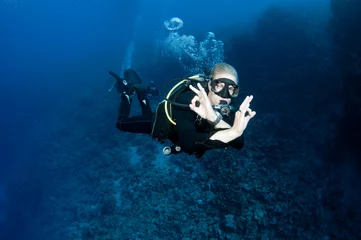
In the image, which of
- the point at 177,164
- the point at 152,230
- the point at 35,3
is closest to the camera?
the point at 152,230

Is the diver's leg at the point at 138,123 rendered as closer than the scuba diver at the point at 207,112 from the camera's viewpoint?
No

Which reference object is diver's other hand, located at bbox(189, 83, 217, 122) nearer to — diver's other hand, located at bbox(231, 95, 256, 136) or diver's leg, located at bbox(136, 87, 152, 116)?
diver's other hand, located at bbox(231, 95, 256, 136)

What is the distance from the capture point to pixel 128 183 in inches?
438

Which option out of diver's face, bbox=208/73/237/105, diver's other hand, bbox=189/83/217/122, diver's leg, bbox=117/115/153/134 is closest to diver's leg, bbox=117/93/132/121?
diver's leg, bbox=117/115/153/134

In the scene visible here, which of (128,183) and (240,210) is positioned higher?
(240,210)

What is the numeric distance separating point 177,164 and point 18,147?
2030cm

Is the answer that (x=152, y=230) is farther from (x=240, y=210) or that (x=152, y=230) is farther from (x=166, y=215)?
(x=240, y=210)

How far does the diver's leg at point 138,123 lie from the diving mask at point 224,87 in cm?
Result: 232

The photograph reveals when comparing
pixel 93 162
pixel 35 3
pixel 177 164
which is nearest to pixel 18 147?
pixel 93 162

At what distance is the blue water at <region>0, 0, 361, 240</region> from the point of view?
8.58 metres

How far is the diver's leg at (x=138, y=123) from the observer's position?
4848mm

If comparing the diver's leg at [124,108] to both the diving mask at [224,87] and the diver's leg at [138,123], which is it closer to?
the diver's leg at [138,123]

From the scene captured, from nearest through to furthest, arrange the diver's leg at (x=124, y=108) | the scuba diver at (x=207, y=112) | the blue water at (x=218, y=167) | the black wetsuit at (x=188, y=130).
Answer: the scuba diver at (x=207, y=112) → the black wetsuit at (x=188, y=130) → the diver's leg at (x=124, y=108) → the blue water at (x=218, y=167)

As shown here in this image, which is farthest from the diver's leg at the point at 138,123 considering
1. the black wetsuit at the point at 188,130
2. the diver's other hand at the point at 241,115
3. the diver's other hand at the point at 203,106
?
the diver's other hand at the point at 241,115
